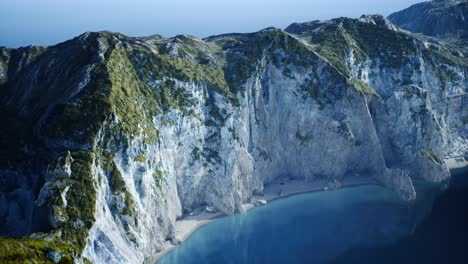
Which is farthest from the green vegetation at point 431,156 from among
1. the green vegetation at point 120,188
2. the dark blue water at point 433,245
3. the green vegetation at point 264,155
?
the green vegetation at point 120,188

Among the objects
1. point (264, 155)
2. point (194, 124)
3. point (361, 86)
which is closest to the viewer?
point (194, 124)

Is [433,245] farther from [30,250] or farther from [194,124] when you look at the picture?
[30,250]

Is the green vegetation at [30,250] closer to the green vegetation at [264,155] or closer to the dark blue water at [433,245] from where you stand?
the dark blue water at [433,245]

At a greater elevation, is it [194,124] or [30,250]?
[194,124]

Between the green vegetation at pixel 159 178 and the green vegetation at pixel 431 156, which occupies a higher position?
the green vegetation at pixel 159 178

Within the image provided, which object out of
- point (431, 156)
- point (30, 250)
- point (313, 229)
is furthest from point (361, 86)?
point (30, 250)

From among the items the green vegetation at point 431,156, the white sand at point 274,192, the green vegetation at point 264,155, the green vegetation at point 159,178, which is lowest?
the white sand at point 274,192

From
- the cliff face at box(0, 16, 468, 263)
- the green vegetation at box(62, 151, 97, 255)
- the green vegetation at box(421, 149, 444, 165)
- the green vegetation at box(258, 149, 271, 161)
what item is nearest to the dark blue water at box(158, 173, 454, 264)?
the cliff face at box(0, 16, 468, 263)

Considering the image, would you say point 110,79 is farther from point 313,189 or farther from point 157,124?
point 313,189
